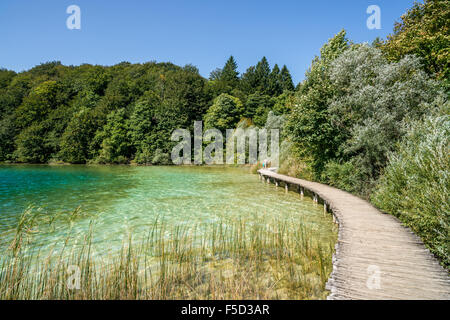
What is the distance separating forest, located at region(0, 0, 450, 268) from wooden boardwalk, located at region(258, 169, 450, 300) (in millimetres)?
445

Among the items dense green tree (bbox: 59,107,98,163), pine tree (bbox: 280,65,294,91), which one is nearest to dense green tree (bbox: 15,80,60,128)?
dense green tree (bbox: 59,107,98,163)

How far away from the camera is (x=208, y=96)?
2109 inches

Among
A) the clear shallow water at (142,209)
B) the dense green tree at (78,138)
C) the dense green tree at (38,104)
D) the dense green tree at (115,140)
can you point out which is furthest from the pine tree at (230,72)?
the clear shallow water at (142,209)

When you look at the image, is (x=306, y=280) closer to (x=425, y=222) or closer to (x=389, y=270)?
(x=389, y=270)

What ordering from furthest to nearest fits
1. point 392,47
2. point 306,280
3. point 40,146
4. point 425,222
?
point 40,146 → point 392,47 → point 425,222 → point 306,280

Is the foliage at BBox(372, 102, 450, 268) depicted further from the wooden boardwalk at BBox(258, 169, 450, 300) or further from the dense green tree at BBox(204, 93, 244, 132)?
the dense green tree at BBox(204, 93, 244, 132)

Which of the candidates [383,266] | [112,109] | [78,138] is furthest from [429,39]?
[112,109]

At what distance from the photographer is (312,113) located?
12.9 meters

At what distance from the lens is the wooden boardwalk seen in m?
3.25

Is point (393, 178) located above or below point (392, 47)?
below

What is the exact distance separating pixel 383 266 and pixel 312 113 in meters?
9.99

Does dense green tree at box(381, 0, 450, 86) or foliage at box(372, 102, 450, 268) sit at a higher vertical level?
dense green tree at box(381, 0, 450, 86)
